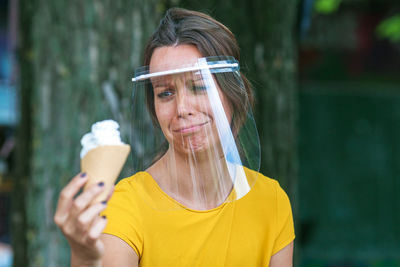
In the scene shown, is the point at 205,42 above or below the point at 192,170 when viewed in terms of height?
above

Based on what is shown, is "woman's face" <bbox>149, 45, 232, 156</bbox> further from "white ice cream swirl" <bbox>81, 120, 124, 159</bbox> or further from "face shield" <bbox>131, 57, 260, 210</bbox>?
"white ice cream swirl" <bbox>81, 120, 124, 159</bbox>

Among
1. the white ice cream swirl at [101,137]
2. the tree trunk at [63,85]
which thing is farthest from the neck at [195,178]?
the tree trunk at [63,85]

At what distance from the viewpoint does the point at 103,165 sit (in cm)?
143

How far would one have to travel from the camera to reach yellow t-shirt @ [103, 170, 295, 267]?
1633 mm

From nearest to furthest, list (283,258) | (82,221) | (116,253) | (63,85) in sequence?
(82,221) → (116,253) → (283,258) → (63,85)

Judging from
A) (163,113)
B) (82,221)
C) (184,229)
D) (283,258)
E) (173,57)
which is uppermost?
(173,57)

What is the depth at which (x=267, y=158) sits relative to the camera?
2.95 meters

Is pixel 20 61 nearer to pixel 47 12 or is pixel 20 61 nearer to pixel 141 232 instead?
pixel 47 12

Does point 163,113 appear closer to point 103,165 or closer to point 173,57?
point 173,57

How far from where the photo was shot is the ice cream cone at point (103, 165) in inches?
55.7

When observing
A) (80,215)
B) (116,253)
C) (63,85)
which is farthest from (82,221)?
(63,85)

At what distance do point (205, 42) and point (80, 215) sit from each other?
621mm

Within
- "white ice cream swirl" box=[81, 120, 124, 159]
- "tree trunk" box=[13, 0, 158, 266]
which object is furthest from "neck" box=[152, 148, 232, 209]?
"tree trunk" box=[13, 0, 158, 266]

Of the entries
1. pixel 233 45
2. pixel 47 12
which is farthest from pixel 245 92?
pixel 47 12
